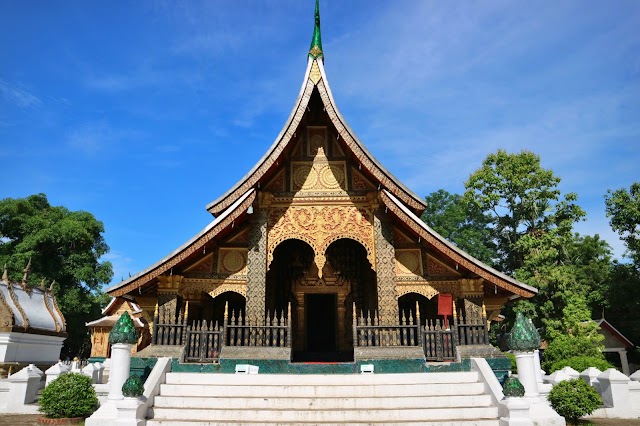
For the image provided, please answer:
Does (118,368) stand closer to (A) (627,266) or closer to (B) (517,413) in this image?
(B) (517,413)

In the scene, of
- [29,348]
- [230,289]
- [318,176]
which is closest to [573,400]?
[318,176]

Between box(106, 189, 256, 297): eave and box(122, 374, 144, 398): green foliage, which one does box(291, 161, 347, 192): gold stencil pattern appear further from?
box(122, 374, 144, 398): green foliage

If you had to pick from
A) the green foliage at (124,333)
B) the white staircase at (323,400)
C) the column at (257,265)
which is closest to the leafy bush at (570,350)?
the white staircase at (323,400)

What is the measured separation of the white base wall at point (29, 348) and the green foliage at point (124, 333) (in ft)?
30.4

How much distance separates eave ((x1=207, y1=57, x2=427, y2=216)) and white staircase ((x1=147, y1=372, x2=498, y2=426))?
13.1ft

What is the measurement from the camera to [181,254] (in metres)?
9.80

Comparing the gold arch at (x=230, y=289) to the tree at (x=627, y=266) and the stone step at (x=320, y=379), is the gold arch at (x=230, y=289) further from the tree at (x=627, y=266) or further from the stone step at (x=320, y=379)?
the tree at (x=627, y=266)

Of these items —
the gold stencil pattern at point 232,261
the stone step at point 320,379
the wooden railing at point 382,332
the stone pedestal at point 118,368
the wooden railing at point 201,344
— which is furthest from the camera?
the gold stencil pattern at point 232,261

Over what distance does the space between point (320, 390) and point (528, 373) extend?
134 inches

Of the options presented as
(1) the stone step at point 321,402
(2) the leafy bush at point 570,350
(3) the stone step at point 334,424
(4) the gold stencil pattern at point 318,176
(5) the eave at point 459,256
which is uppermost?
(4) the gold stencil pattern at point 318,176

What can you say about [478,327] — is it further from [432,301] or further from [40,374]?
[40,374]

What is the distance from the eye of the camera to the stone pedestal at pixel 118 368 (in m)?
7.13

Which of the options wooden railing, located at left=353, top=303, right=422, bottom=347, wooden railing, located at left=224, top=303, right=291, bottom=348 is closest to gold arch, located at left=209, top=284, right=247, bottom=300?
wooden railing, located at left=224, top=303, right=291, bottom=348

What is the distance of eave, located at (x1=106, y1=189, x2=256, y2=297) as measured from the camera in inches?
380
